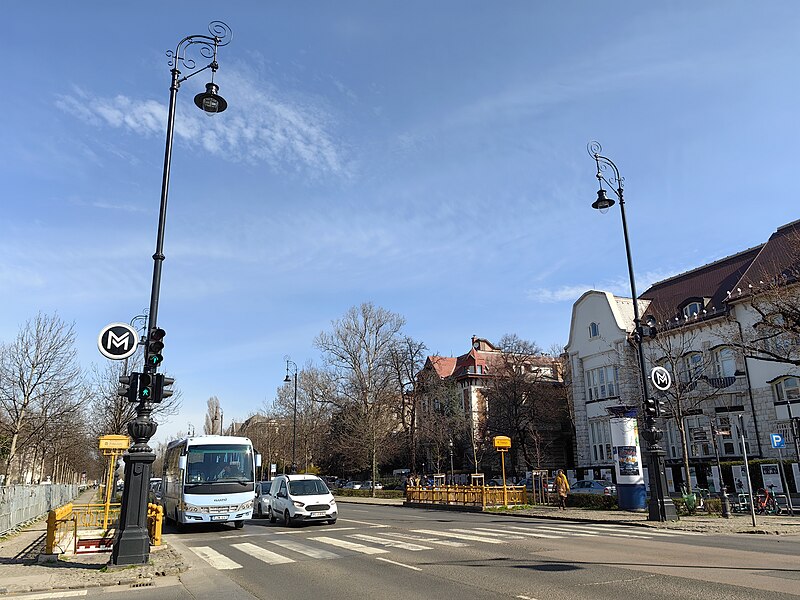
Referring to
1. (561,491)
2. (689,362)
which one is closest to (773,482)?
(561,491)

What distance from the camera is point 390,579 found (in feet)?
32.5

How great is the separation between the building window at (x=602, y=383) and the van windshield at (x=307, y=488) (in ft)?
107

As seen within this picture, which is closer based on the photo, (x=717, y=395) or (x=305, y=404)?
(x=717, y=395)

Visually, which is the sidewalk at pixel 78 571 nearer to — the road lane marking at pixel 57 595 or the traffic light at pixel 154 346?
the road lane marking at pixel 57 595

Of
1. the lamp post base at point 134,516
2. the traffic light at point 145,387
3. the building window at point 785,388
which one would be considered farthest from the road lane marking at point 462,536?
the building window at point 785,388

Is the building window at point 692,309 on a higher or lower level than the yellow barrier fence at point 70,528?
higher

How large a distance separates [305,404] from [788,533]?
5325cm

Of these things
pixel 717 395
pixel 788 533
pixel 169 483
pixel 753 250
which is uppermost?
pixel 753 250

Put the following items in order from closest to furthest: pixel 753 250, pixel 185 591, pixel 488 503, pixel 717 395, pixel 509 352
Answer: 1. pixel 185 591
2. pixel 488 503
3. pixel 717 395
4. pixel 753 250
5. pixel 509 352

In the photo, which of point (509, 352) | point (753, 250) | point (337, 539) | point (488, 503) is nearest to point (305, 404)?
point (509, 352)

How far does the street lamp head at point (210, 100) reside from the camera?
13.8 metres

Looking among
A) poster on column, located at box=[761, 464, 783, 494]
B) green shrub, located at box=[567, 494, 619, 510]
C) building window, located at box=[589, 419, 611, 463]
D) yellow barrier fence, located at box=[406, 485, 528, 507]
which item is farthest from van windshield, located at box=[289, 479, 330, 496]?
building window, located at box=[589, 419, 611, 463]

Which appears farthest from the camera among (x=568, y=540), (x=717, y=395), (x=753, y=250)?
(x=753, y=250)

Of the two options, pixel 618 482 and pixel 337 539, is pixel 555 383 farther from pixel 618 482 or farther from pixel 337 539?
pixel 337 539
